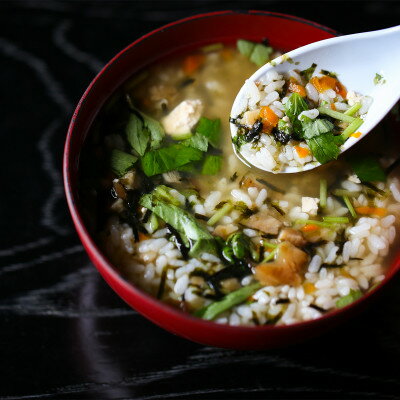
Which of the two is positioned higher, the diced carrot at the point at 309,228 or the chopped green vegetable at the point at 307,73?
the chopped green vegetable at the point at 307,73

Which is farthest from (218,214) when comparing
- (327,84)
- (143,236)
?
(327,84)

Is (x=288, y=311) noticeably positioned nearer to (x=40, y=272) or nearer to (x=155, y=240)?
(x=155, y=240)

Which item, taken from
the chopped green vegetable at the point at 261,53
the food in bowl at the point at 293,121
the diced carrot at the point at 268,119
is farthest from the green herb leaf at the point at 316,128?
the chopped green vegetable at the point at 261,53

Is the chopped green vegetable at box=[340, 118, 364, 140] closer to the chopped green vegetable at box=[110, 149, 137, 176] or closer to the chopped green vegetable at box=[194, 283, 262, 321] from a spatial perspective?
the chopped green vegetable at box=[194, 283, 262, 321]

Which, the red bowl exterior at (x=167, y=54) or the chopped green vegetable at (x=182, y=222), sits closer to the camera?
the red bowl exterior at (x=167, y=54)

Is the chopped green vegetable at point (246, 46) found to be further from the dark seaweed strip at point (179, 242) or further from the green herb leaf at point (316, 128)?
the dark seaweed strip at point (179, 242)

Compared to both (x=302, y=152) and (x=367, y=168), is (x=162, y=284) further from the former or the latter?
(x=367, y=168)
